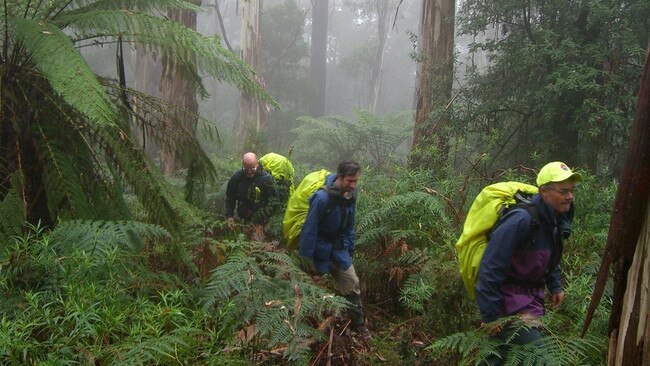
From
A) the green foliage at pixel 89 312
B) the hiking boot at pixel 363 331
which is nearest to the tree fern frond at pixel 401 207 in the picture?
the hiking boot at pixel 363 331

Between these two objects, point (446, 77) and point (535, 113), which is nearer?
point (535, 113)

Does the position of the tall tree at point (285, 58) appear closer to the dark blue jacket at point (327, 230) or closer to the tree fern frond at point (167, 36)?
the dark blue jacket at point (327, 230)

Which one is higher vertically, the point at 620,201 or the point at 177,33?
the point at 177,33

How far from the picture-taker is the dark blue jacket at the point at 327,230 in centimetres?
443

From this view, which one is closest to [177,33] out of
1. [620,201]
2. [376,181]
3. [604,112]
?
[620,201]

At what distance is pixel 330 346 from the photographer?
320cm

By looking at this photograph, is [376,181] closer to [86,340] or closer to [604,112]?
[604,112]

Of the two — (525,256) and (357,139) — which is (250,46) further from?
(525,256)

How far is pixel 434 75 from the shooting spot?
8.58m

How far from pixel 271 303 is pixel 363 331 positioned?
68.3 inches

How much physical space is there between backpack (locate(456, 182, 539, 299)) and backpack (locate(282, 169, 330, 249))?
190 centimetres

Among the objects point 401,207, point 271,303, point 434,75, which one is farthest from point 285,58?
point 271,303

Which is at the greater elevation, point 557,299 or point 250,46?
point 250,46

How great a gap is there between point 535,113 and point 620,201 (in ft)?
23.9
